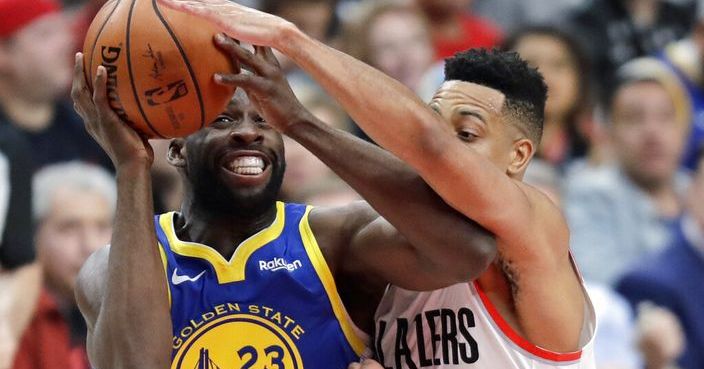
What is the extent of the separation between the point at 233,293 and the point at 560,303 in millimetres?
1060

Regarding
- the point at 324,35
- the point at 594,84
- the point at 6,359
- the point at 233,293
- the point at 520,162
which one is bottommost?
the point at 6,359

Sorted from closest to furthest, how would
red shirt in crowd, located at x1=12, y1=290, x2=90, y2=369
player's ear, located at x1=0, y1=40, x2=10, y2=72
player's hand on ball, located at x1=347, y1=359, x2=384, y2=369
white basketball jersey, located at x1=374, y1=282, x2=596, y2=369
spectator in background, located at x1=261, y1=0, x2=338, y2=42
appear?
player's hand on ball, located at x1=347, y1=359, x2=384, y2=369, white basketball jersey, located at x1=374, y1=282, x2=596, y2=369, red shirt in crowd, located at x1=12, y1=290, x2=90, y2=369, player's ear, located at x1=0, y1=40, x2=10, y2=72, spectator in background, located at x1=261, y1=0, x2=338, y2=42

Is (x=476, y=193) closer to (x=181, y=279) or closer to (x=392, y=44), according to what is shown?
(x=181, y=279)

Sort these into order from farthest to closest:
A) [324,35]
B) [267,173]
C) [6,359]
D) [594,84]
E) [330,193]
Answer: [594,84]
[324,35]
[330,193]
[6,359]
[267,173]

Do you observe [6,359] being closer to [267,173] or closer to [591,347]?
[267,173]

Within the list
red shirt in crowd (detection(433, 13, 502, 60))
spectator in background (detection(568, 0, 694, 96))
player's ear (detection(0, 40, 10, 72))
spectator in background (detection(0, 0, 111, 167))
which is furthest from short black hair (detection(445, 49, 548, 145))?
spectator in background (detection(568, 0, 694, 96))

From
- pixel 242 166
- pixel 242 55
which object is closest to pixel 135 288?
pixel 242 166

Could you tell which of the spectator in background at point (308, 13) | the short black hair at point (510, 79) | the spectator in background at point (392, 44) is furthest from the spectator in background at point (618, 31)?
the short black hair at point (510, 79)

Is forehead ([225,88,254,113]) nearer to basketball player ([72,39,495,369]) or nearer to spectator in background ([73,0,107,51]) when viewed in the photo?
basketball player ([72,39,495,369])

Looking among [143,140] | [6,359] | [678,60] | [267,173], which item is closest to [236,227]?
[267,173]

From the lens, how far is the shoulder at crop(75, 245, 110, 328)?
15.4 feet

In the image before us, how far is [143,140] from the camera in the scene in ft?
14.5

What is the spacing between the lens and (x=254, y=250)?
4770mm

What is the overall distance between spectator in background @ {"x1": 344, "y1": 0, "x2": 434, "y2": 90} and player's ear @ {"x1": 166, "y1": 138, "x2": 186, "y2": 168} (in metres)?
4.00
